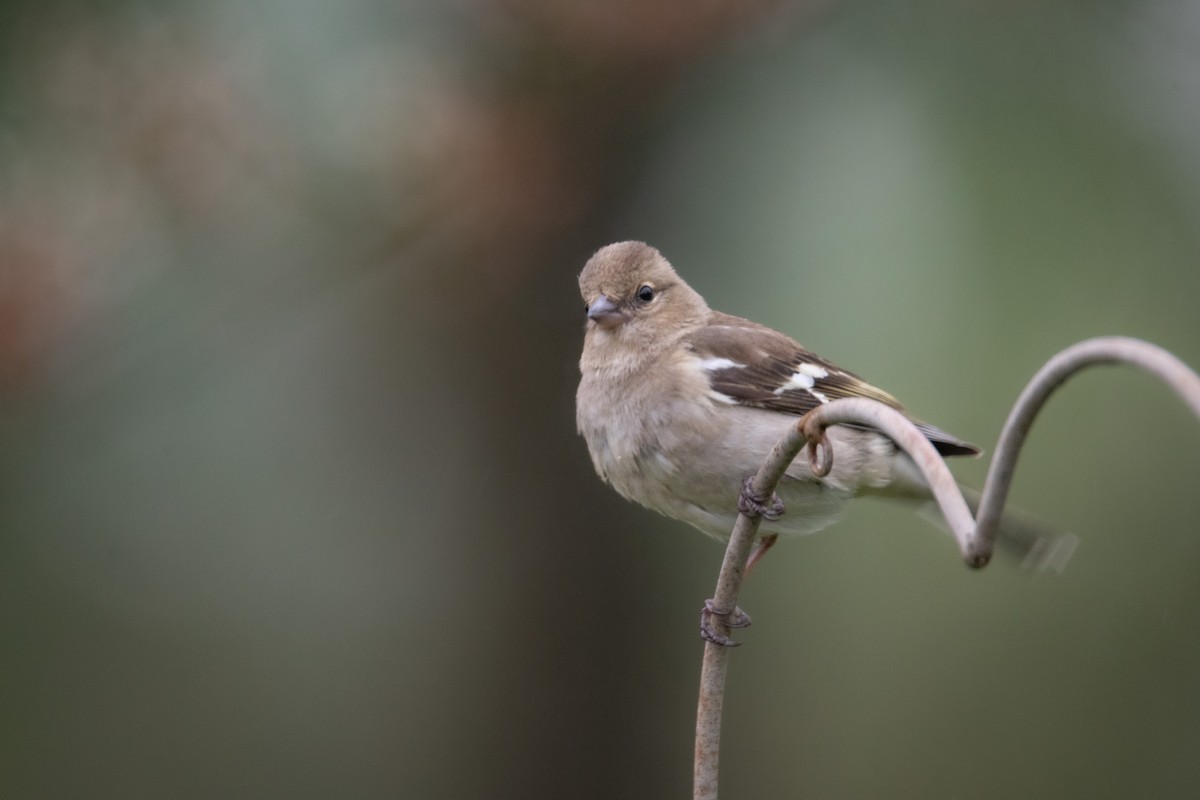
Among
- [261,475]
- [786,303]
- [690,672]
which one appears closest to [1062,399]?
[786,303]

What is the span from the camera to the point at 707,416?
2.81m

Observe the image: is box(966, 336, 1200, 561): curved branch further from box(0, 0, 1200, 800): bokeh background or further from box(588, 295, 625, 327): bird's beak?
box(0, 0, 1200, 800): bokeh background

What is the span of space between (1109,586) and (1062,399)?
0.84 meters

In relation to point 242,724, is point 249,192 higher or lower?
higher

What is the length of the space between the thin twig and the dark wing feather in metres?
0.99

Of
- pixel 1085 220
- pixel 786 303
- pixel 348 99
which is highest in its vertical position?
pixel 348 99

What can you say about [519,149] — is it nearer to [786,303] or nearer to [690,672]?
[786,303]

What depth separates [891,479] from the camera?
9.94 ft

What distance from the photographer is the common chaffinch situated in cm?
276

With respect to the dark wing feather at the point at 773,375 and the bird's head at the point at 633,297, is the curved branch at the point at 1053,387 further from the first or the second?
Result: the bird's head at the point at 633,297

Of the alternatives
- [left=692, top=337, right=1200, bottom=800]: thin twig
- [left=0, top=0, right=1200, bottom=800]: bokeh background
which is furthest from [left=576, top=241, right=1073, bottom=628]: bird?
[left=0, top=0, right=1200, bottom=800]: bokeh background

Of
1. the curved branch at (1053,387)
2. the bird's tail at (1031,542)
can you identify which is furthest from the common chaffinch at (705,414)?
the curved branch at (1053,387)

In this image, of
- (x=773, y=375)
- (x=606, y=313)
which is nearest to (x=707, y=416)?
(x=773, y=375)

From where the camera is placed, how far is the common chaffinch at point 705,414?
9.05 feet
